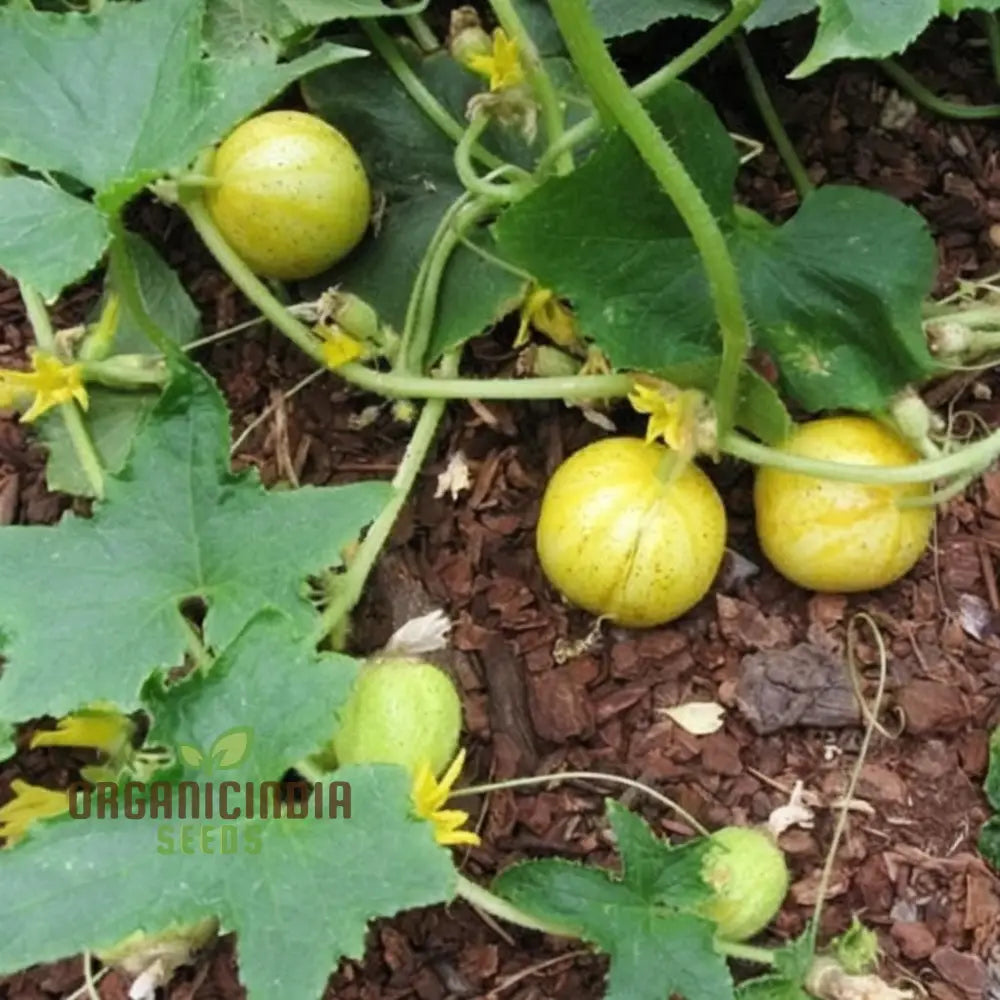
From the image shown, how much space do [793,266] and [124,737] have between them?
0.83m

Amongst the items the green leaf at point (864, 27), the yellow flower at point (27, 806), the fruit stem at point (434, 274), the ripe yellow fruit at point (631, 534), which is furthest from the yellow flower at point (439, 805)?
the green leaf at point (864, 27)

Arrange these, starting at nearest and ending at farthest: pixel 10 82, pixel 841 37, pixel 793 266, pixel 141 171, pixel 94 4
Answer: pixel 841 37 → pixel 141 171 → pixel 10 82 → pixel 793 266 → pixel 94 4

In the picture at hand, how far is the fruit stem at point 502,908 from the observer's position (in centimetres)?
146

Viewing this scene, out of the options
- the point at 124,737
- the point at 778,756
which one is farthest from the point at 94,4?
the point at 778,756

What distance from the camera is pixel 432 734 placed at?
4.92ft

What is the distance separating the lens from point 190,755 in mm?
1304

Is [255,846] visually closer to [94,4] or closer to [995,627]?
[995,627]

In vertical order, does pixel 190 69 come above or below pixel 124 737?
above

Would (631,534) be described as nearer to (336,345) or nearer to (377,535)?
(377,535)

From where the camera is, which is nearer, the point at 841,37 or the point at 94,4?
the point at 841,37

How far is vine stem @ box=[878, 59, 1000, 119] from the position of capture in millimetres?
1856

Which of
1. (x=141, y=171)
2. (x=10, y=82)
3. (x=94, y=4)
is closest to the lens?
(x=141, y=171)

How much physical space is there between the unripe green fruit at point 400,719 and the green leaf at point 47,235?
18.6 inches

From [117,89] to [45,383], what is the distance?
1.07ft
